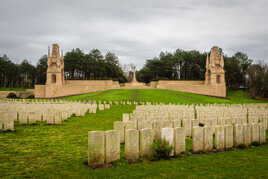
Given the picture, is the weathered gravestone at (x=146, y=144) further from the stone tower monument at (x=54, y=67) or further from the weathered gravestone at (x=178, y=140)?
the stone tower monument at (x=54, y=67)

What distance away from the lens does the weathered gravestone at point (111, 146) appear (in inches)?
195

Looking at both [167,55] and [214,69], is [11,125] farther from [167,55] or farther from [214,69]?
[167,55]

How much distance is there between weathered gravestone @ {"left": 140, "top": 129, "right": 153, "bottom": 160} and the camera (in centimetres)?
537

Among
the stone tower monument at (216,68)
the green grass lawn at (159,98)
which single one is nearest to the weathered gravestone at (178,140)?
the green grass lawn at (159,98)

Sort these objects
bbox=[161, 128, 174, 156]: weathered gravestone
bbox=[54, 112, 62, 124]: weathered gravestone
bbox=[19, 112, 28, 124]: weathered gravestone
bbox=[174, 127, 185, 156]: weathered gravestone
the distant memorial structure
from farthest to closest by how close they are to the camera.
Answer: the distant memorial structure < bbox=[54, 112, 62, 124]: weathered gravestone < bbox=[19, 112, 28, 124]: weathered gravestone < bbox=[174, 127, 185, 156]: weathered gravestone < bbox=[161, 128, 174, 156]: weathered gravestone

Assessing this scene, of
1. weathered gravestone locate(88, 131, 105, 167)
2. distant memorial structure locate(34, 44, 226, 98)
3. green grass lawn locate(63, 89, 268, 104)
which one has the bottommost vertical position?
green grass lawn locate(63, 89, 268, 104)

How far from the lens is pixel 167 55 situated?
3563 inches

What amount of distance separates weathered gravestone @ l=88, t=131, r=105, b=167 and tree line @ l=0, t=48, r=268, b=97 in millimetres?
75433

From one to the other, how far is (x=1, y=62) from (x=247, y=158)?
85377 mm

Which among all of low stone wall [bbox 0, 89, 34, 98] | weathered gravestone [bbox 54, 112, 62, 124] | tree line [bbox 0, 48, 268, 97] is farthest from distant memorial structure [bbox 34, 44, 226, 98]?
weathered gravestone [bbox 54, 112, 62, 124]

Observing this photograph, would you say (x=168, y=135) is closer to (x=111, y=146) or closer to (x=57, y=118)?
(x=111, y=146)

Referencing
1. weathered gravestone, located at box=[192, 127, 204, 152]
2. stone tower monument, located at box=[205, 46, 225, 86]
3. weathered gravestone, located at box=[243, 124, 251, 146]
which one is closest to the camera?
weathered gravestone, located at box=[192, 127, 204, 152]

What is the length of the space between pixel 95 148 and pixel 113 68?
261 feet

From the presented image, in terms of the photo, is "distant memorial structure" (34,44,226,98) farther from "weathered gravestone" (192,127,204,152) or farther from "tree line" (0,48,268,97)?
"weathered gravestone" (192,127,204,152)
